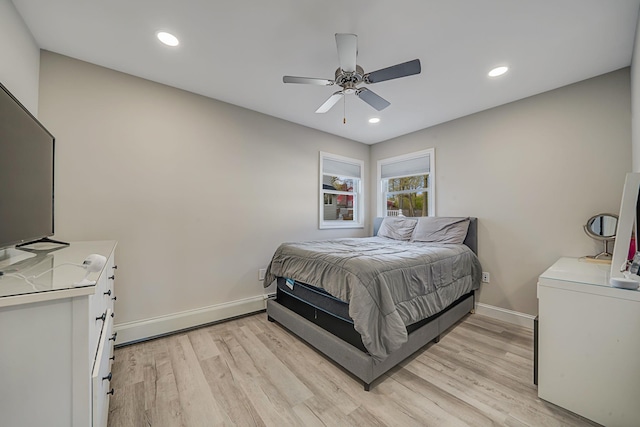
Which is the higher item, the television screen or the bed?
the television screen

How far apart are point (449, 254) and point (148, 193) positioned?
311 cm

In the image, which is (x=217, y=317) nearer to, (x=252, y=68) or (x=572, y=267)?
(x=252, y=68)

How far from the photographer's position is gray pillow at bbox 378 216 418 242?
3656 mm

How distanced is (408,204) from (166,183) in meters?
3.43

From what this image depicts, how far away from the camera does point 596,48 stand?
2.00m

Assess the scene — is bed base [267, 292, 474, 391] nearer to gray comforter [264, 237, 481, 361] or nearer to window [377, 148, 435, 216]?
gray comforter [264, 237, 481, 361]

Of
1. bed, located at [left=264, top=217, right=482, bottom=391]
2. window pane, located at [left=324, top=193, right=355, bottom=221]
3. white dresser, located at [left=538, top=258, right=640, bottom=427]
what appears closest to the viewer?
white dresser, located at [left=538, top=258, right=640, bottom=427]

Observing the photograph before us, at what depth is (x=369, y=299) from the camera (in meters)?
1.73

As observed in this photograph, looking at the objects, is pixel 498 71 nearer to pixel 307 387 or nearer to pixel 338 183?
pixel 338 183

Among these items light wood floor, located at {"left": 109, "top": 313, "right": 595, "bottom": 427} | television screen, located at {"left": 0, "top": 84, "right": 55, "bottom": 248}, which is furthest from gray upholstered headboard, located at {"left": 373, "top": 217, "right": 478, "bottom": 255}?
television screen, located at {"left": 0, "top": 84, "right": 55, "bottom": 248}

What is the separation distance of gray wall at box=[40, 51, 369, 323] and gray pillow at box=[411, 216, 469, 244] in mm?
1796

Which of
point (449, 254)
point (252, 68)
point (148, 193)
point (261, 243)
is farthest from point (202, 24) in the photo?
point (449, 254)

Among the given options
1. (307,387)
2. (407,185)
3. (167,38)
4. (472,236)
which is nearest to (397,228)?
(407,185)

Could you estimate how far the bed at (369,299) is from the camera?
173 centimetres
